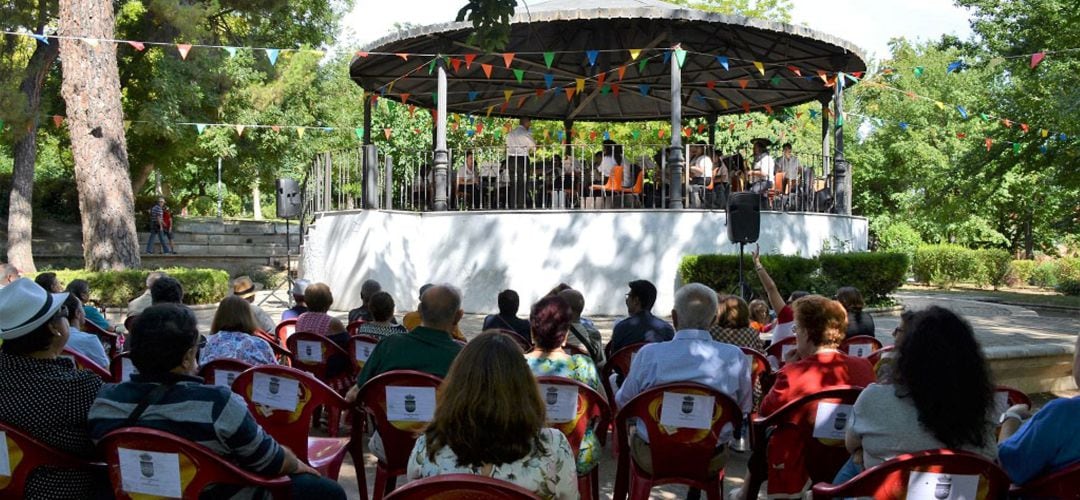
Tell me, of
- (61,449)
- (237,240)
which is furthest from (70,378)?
(237,240)

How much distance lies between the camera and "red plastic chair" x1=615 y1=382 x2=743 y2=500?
133 inches

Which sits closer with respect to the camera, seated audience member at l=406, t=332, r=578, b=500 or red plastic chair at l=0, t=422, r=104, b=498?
seated audience member at l=406, t=332, r=578, b=500

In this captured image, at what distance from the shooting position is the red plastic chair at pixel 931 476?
7.65 ft

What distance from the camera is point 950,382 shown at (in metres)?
2.63

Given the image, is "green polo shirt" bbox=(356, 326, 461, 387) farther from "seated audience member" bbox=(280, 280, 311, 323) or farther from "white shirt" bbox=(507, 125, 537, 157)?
"white shirt" bbox=(507, 125, 537, 157)

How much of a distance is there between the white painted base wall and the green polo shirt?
960 cm

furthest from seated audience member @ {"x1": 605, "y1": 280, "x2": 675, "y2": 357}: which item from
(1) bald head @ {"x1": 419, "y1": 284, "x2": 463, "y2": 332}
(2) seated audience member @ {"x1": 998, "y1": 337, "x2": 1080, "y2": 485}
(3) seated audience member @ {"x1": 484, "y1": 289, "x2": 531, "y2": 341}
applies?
(2) seated audience member @ {"x1": 998, "y1": 337, "x2": 1080, "y2": 485}

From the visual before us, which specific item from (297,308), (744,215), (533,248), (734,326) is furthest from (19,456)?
(533,248)

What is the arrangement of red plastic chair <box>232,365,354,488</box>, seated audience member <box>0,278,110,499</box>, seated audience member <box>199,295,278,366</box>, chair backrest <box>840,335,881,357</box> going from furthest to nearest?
chair backrest <box>840,335,881,357</box> → seated audience member <box>199,295,278,366</box> → red plastic chair <box>232,365,354,488</box> → seated audience member <box>0,278,110,499</box>

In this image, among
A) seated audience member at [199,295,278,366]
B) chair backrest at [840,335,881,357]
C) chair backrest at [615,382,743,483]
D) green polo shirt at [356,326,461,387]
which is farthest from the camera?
chair backrest at [840,335,881,357]

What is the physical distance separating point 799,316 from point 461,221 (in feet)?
35.2

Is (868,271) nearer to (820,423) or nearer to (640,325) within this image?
(640,325)

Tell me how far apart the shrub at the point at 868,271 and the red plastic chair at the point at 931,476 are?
1044 centimetres

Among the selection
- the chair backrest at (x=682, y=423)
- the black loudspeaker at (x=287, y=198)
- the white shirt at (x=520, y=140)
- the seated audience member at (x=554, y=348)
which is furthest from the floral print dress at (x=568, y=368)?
the black loudspeaker at (x=287, y=198)
